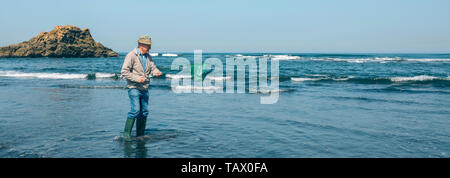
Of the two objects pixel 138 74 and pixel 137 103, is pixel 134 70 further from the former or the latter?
pixel 137 103

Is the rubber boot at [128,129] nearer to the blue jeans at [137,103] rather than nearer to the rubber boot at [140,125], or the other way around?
the blue jeans at [137,103]

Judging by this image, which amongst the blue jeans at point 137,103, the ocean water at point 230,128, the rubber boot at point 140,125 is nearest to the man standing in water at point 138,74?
the blue jeans at point 137,103

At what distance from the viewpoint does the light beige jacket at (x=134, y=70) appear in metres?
5.42

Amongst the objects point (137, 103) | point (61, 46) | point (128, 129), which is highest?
point (61, 46)

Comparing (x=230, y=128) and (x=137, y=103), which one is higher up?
(x=137, y=103)

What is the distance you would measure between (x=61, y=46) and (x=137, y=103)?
74140 millimetres

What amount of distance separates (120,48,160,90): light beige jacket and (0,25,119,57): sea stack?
72.3 meters

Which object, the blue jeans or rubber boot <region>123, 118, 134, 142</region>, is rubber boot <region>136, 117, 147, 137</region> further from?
rubber boot <region>123, 118, 134, 142</region>

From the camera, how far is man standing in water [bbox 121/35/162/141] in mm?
5436

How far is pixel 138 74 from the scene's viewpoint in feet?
18.3

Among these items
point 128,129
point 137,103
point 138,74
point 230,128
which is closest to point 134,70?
point 138,74

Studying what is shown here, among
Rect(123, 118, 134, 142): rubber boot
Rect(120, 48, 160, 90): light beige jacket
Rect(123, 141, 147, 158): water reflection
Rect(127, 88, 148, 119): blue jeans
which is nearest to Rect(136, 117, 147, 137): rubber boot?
Rect(127, 88, 148, 119): blue jeans

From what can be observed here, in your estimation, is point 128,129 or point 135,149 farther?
point 128,129
